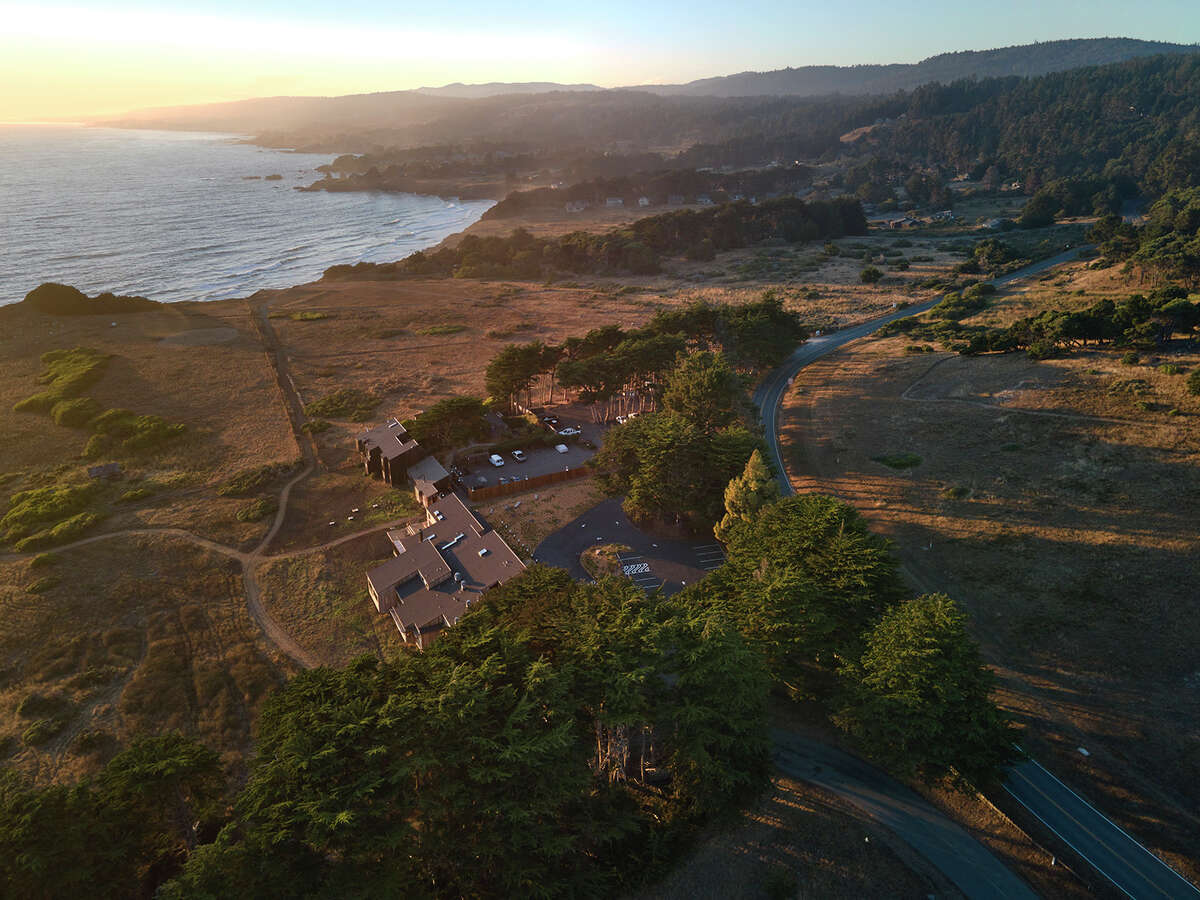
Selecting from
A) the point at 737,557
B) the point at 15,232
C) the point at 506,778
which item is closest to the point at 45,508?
the point at 506,778

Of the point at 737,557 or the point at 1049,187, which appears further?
the point at 1049,187

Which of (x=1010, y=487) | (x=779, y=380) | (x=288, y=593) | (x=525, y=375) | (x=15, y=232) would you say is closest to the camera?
(x=288, y=593)

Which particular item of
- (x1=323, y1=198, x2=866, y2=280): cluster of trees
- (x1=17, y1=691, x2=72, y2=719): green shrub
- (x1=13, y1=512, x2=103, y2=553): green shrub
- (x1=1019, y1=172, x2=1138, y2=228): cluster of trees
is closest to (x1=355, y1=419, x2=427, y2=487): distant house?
(x1=13, y1=512, x2=103, y2=553): green shrub

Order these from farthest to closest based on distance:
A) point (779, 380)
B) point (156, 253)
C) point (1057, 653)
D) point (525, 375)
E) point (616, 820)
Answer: point (156, 253) < point (779, 380) < point (525, 375) < point (1057, 653) < point (616, 820)

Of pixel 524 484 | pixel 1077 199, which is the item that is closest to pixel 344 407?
pixel 524 484

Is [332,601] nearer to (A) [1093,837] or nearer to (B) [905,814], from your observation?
(B) [905,814]

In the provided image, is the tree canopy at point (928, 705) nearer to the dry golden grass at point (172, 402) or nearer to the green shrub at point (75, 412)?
the dry golden grass at point (172, 402)

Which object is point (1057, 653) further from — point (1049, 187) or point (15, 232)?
point (15, 232)
